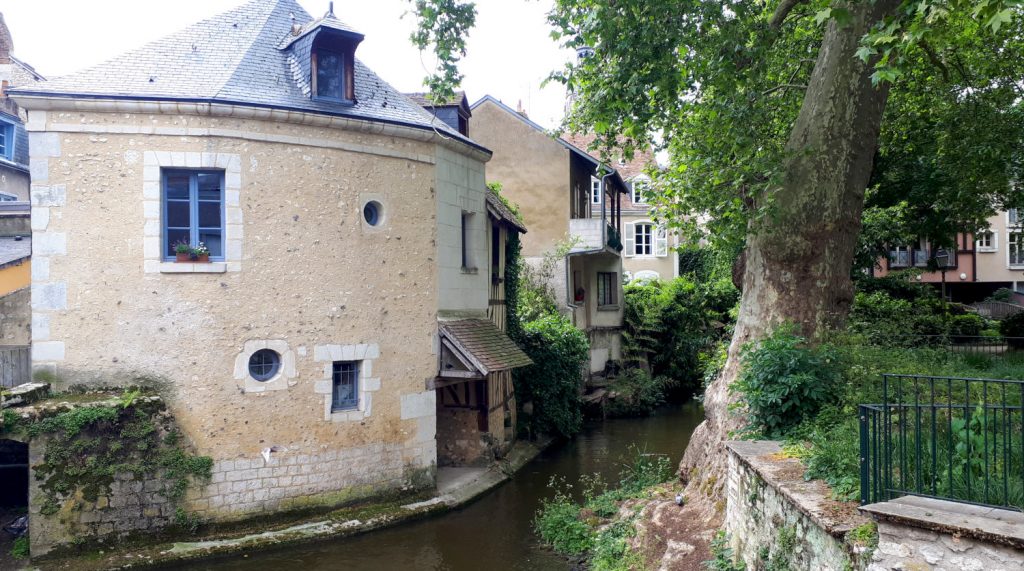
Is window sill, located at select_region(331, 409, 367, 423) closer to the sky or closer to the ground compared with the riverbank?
closer to the sky

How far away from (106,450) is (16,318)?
2.81 metres

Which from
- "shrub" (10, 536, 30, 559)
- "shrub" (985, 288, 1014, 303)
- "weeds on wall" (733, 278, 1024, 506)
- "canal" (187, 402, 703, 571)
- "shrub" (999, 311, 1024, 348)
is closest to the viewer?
"weeds on wall" (733, 278, 1024, 506)

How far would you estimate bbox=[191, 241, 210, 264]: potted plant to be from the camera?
10016 millimetres

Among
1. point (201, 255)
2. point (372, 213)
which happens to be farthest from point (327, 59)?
point (201, 255)

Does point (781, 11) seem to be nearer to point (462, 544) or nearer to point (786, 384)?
point (786, 384)

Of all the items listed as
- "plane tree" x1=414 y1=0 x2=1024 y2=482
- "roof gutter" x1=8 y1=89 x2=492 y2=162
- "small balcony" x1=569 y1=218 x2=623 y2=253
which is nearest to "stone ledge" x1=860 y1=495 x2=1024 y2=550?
"plane tree" x1=414 y1=0 x2=1024 y2=482

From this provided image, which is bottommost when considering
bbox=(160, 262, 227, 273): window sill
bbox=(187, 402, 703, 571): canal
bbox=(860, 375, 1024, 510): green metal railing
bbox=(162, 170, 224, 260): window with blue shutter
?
bbox=(187, 402, 703, 571): canal

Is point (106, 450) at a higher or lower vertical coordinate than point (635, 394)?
higher

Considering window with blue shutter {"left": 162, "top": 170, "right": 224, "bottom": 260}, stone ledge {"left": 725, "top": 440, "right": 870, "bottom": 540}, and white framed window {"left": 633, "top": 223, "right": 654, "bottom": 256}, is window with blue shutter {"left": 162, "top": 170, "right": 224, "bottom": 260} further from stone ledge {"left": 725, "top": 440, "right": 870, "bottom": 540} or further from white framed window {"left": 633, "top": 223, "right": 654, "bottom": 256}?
white framed window {"left": 633, "top": 223, "right": 654, "bottom": 256}

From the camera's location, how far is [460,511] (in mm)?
11688

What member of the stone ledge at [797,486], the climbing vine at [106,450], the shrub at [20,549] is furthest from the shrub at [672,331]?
the shrub at [20,549]

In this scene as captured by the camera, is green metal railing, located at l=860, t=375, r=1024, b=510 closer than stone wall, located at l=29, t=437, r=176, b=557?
Yes

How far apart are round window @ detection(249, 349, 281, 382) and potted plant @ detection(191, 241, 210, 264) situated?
1426 mm

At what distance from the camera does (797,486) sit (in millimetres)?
5383
